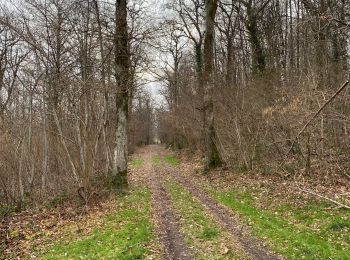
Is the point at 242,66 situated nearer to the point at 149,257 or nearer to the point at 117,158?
the point at 117,158

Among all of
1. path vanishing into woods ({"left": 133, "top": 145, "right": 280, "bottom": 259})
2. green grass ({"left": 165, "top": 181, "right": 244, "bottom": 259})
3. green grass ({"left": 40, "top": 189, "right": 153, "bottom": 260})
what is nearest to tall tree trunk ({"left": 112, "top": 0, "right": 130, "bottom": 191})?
path vanishing into woods ({"left": 133, "top": 145, "right": 280, "bottom": 259})

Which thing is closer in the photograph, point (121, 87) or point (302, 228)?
point (302, 228)

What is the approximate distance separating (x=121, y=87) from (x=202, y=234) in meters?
7.91

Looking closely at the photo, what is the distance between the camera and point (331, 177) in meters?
12.3

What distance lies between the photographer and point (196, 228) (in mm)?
9383

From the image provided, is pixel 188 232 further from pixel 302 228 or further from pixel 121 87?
pixel 121 87

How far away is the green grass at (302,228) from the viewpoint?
7.26 m

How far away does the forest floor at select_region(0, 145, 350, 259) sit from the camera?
770 cm

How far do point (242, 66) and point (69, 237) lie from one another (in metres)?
20.5

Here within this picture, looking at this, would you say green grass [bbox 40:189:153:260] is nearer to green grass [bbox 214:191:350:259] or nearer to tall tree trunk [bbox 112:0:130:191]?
green grass [bbox 214:191:350:259]

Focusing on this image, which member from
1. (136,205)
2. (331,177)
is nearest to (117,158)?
(136,205)

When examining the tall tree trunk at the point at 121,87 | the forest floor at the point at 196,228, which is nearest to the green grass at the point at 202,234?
the forest floor at the point at 196,228

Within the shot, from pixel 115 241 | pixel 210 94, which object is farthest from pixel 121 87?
pixel 115 241

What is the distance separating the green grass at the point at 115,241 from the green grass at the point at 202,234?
1.02 metres
